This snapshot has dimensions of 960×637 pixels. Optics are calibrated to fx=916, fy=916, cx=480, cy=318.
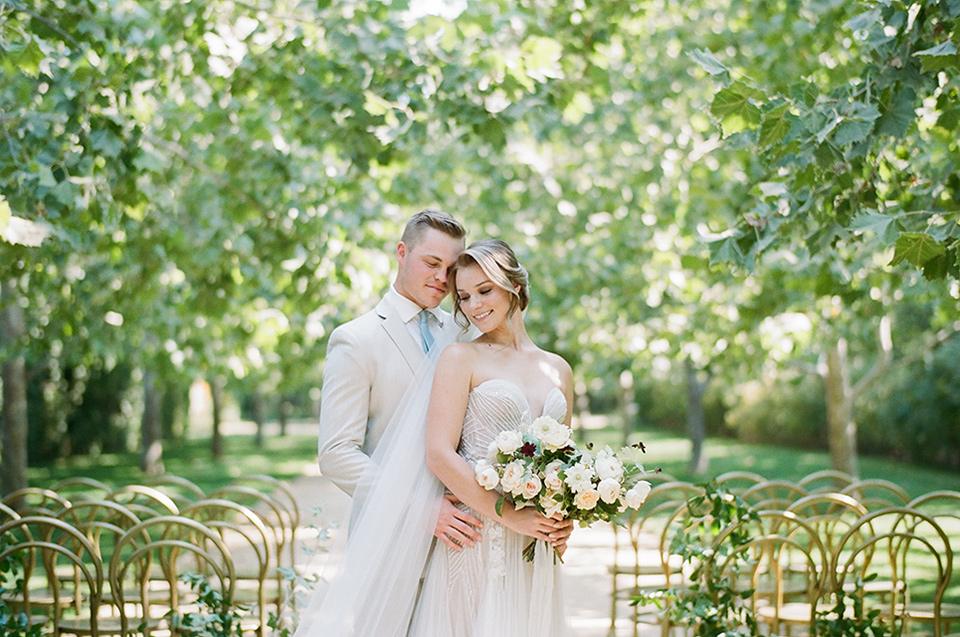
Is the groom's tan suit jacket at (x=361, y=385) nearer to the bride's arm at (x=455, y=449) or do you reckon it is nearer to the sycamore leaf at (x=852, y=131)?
the bride's arm at (x=455, y=449)

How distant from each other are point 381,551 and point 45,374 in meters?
19.3

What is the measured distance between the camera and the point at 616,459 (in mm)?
3094

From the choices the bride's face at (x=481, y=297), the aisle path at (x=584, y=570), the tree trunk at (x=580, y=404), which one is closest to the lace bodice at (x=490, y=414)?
the bride's face at (x=481, y=297)

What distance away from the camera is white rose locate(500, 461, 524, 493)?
9.78 ft

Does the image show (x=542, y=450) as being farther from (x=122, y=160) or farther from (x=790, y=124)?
(x=122, y=160)

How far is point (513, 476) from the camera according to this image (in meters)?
2.98

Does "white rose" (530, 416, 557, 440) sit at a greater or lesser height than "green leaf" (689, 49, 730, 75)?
lesser

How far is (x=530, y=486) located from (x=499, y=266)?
0.79 m

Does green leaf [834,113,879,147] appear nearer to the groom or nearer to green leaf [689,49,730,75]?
green leaf [689,49,730,75]

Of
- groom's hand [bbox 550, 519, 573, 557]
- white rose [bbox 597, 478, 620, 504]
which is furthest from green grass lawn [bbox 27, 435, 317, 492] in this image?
white rose [bbox 597, 478, 620, 504]

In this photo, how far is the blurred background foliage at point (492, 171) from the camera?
4.15 meters

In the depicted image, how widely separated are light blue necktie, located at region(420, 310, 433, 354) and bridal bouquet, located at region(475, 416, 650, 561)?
0.72 metres

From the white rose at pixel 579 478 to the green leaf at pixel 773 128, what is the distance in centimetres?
167

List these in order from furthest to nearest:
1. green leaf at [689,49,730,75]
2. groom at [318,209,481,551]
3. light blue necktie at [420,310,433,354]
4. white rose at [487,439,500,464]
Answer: green leaf at [689,49,730,75]
light blue necktie at [420,310,433,354]
groom at [318,209,481,551]
white rose at [487,439,500,464]
